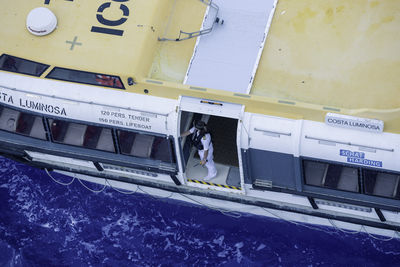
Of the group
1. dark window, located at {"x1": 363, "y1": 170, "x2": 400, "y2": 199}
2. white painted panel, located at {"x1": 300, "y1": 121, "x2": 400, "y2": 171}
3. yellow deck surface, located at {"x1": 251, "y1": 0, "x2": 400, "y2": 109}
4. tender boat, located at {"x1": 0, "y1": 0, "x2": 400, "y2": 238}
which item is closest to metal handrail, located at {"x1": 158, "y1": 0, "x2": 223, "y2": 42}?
tender boat, located at {"x1": 0, "y1": 0, "x2": 400, "y2": 238}

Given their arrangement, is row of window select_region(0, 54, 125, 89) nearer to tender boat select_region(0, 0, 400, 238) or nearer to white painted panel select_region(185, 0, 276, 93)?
tender boat select_region(0, 0, 400, 238)

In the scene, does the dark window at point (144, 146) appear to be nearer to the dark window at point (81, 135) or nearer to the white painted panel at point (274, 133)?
the dark window at point (81, 135)

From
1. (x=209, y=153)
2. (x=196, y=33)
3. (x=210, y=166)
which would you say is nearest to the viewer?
(x=196, y=33)

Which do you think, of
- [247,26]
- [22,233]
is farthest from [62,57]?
[22,233]

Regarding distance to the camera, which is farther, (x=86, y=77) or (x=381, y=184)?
(x=86, y=77)

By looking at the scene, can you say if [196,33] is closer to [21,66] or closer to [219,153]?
[219,153]

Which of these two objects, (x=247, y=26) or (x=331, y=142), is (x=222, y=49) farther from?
(x=331, y=142)

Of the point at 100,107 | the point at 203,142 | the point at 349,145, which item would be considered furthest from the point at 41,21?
the point at 349,145
